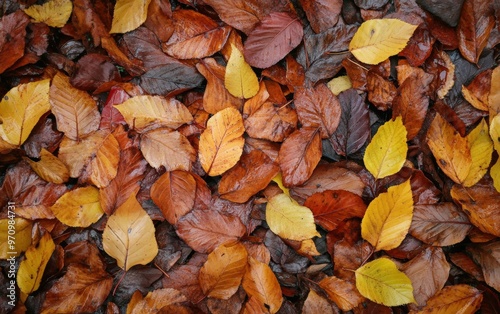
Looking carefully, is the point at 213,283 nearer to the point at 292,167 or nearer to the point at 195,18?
the point at 292,167

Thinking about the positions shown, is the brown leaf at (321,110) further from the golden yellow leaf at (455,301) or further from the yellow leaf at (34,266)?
the yellow leaf at (34,266)

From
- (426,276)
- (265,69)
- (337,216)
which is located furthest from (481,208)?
(265,69)

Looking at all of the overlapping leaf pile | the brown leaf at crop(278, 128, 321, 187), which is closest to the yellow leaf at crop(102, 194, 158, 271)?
the overlapping leaf pile

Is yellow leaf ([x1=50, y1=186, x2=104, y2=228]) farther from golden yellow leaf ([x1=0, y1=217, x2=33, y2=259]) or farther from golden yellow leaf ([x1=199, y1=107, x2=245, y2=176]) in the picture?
golden yellow leaf ([x1=199, y1=107, x2=245, y2=176])

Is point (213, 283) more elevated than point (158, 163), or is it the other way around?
point (158, 163)

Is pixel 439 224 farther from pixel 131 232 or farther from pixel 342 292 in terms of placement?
pixel 131 232

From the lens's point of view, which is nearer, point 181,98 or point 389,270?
point 389,270
